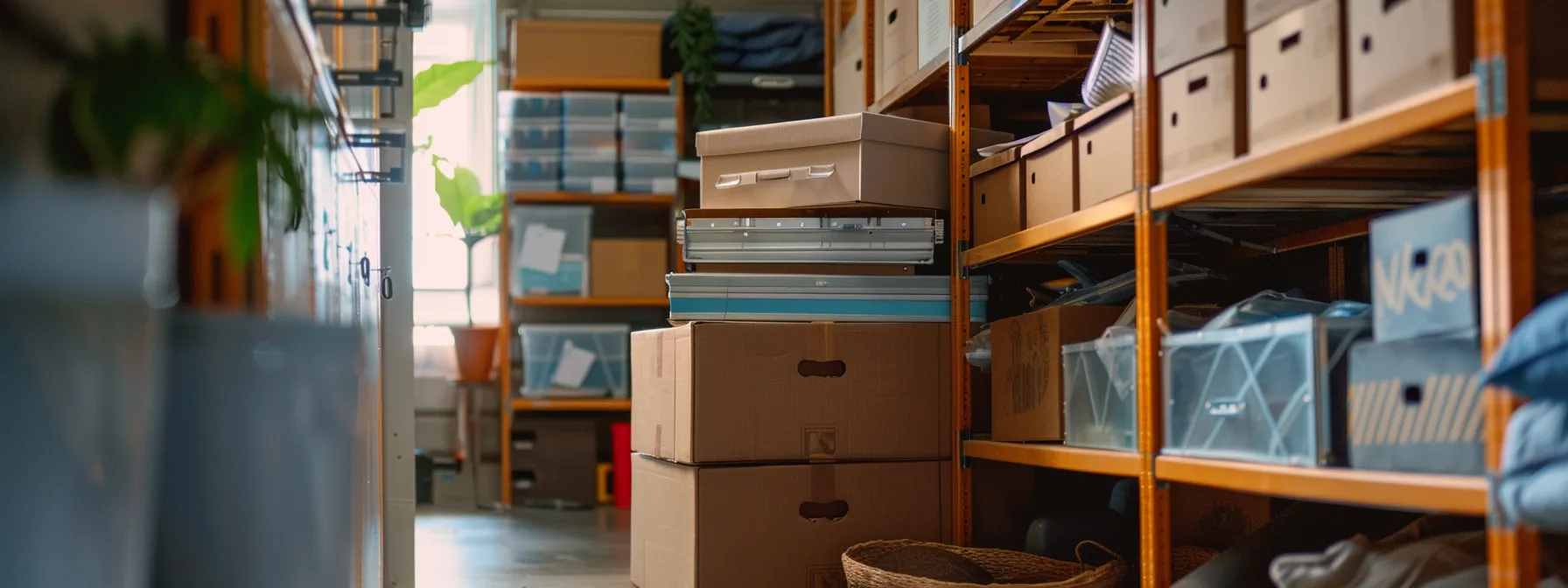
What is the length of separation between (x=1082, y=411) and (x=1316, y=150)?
2.75 ft

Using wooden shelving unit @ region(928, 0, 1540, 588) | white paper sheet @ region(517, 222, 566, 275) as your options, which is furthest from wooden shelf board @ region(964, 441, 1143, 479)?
white paper sheet @ region(517, 222, 566, 275)

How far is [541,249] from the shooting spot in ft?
17.6

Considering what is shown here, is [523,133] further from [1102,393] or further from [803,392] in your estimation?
[1102,393]

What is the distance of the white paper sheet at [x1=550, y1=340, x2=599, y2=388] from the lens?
539 centimetres


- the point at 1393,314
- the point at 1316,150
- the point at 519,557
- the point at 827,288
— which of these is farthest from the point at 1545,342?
the point at 519,557

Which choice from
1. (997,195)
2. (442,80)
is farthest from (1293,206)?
(442,80)

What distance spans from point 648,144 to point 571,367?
96 centimetres

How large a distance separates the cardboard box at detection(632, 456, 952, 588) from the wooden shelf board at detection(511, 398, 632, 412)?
264cm

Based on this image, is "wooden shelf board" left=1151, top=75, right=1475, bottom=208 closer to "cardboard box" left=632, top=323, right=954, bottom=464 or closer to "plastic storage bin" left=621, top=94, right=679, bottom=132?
"cardboard box" left=632, top=323, right=954, bottom=464

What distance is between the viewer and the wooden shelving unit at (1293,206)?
3.95 ft

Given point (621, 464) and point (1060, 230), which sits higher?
point (1060, 230)

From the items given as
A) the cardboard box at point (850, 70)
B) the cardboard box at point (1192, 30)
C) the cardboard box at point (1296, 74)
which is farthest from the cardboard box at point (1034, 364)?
the cardboard box at point (850, 70)

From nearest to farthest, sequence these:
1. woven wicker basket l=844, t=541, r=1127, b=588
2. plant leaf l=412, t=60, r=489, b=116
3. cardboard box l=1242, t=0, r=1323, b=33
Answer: cardboard box l=1242, t=0, r=1323, b=33 → woven wicker basket l=844, t=541, r=1127, b=588 → plant leaf l=412, t=60, r=489, b=116

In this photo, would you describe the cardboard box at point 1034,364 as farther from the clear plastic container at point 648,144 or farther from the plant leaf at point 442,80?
the plant leaf at point 442,80
